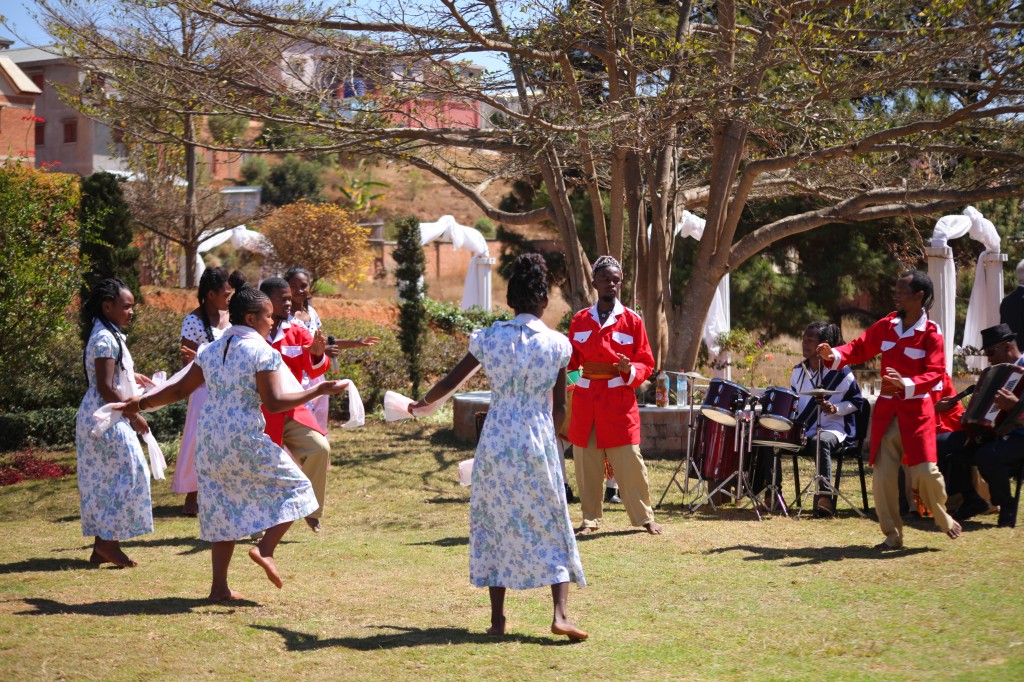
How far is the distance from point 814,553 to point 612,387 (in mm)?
1855

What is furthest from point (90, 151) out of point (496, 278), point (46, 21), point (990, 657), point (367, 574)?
point (990, 657)

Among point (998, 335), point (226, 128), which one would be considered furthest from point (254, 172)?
point (998, 335)

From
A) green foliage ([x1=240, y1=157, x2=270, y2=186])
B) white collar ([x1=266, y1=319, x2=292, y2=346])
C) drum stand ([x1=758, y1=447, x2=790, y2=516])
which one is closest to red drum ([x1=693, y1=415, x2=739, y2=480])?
drum stand ([x1=758, y1=447, x2=790, y2=516])

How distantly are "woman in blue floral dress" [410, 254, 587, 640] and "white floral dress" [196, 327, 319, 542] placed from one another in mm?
1177

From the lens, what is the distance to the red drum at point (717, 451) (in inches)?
371

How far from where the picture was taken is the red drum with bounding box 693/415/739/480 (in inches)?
371

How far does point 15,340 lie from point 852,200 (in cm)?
983

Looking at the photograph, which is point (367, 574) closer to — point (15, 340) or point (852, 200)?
point (15, 340)

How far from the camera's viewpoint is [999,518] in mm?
8562

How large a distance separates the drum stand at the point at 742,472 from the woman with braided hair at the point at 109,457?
4.60 m

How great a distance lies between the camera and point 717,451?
9.46m

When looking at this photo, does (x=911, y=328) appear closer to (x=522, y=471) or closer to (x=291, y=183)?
(x=522, y=471)

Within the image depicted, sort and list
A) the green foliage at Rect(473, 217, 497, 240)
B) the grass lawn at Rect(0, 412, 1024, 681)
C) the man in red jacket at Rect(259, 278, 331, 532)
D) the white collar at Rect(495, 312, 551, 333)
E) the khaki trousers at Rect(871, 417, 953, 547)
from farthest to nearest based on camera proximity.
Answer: the green foliage at Rect(473, 217, 497, 240)
the man in red jacket at Rect(259, 278, 331, 532)
the khaki trousers at Rect(871, 417, 953, 547)
the white collar at Rect(495, 312, 551, 333)
the grass lawn at Rect(0, 412, 1024, 681)

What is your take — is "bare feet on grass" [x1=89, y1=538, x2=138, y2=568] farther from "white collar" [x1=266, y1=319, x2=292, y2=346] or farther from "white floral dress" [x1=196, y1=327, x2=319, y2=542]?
"white collar" [x1=266, y1=319, x2=292, y2=346]
